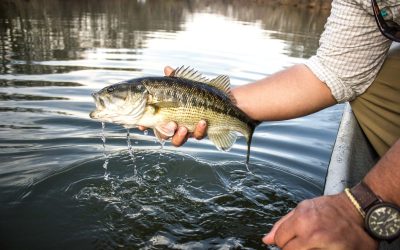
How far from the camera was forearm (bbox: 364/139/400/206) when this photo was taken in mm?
1839

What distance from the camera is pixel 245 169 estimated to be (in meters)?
4.75

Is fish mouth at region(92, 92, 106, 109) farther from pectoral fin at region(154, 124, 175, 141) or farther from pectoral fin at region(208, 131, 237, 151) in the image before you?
pectoral fin at region(208, 131, 237, 151)

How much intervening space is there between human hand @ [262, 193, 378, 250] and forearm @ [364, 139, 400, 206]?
6.3 inches

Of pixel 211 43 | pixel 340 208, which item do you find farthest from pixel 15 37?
pixel 340 208

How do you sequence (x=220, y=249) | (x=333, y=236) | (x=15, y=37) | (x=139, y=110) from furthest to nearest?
(x=15, y=37) → (x=220, y=249) → (x=139, y=110) → (x=333, y=236)

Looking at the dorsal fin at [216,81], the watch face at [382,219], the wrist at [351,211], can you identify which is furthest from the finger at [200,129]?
the watch face at [382,219]

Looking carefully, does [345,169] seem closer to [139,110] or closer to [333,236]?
[333,236]

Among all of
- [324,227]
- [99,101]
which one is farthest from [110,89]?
[324,227]

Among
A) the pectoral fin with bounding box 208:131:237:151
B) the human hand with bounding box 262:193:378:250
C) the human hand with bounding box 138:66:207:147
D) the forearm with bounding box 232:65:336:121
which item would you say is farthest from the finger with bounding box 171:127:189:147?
the human hand with bounding box 262:193:378:250

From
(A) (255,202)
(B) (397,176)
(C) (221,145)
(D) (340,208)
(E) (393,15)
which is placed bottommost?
(A) (255,202)

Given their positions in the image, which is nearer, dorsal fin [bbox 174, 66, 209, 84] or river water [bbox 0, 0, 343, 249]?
dorsal fin [bbox 174, 66, 209, 84]

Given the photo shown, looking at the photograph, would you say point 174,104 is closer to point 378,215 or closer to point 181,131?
point 181,131

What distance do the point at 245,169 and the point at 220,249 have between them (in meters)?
1.70

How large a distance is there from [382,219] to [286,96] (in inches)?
58.7
